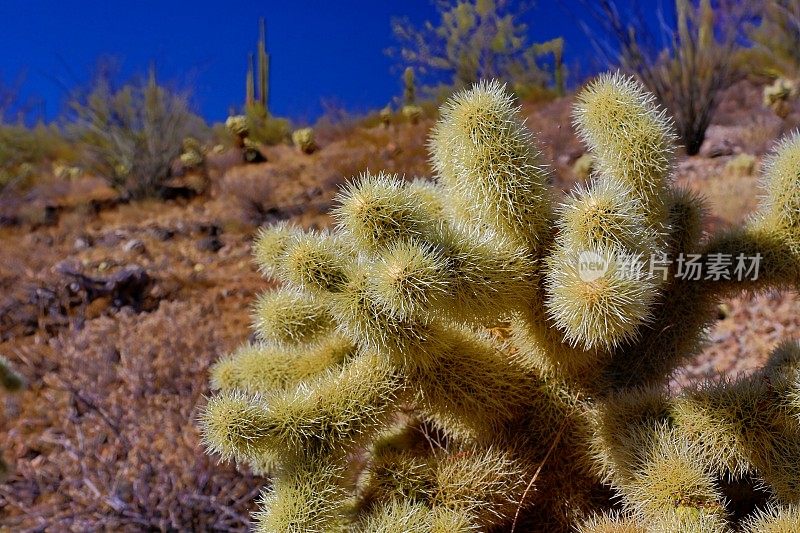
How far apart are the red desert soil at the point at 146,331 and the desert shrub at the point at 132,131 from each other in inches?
28.2

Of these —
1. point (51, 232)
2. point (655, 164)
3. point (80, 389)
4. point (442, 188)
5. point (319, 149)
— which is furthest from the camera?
point (319, 149)

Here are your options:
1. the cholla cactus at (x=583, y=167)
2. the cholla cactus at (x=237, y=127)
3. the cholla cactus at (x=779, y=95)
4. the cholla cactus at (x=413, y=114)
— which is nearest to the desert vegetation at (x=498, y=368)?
the cholla cactus at (x=583, y=167)

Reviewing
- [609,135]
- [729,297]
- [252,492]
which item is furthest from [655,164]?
[252,492]

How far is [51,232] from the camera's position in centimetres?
732

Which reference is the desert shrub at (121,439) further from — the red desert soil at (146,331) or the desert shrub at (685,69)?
the desert shrub at (685,69)

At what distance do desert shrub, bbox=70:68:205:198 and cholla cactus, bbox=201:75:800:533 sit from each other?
26.8 ft

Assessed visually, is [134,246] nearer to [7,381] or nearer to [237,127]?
[7,381]

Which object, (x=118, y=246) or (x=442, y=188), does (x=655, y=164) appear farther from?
(x=118, y=246)

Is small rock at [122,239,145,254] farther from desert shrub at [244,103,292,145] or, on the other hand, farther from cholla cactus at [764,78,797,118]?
cholla cactus at [764,78,797,118]

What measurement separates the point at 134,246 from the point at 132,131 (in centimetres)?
417

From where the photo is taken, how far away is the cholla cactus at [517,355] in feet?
4.50

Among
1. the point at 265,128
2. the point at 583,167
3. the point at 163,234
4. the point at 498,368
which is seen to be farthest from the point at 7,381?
the point at 265,128

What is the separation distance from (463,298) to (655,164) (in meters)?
0.66

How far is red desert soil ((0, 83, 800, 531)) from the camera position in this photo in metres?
2.84
